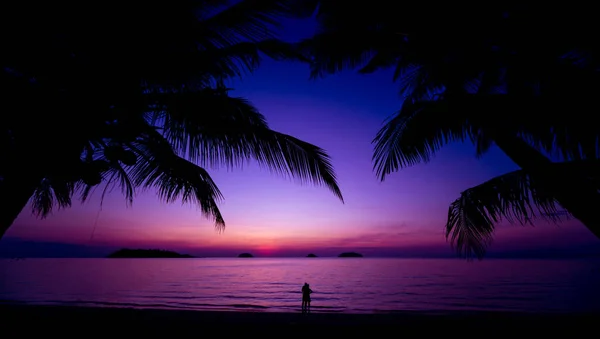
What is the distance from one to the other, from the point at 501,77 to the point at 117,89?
5.26 metres

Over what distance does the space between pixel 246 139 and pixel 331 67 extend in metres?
2.76

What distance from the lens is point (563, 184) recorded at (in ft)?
10.8

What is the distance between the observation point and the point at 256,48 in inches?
141

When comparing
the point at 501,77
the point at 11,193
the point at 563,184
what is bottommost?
the point at 11,193

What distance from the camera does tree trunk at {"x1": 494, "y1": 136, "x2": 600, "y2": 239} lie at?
315 centimetres

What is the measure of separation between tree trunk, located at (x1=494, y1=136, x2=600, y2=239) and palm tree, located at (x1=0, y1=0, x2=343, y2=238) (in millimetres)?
2062

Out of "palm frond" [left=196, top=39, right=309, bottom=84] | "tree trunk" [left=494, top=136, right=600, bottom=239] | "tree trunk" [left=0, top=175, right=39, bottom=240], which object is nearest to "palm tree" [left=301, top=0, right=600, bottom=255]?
"tree trunk" [left=494, top=136, right=600, bottom=239]

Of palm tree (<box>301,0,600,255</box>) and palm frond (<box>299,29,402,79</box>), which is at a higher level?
palm frond (<box>299,29,402,79</box>)

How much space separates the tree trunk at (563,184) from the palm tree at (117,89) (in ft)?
6.77

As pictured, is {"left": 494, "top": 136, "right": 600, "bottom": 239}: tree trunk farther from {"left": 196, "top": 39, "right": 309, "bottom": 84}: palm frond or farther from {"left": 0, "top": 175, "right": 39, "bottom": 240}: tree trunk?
{"left": 0, "top": 175, "right": 39, "bottom": 240}: tree trunk

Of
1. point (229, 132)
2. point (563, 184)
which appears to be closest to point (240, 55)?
point (229, 132)

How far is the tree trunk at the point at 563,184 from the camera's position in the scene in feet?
10.3

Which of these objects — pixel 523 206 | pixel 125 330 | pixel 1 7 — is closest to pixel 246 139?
pixel 1 7

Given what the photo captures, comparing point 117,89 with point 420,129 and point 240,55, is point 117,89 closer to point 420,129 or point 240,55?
point 240,55
